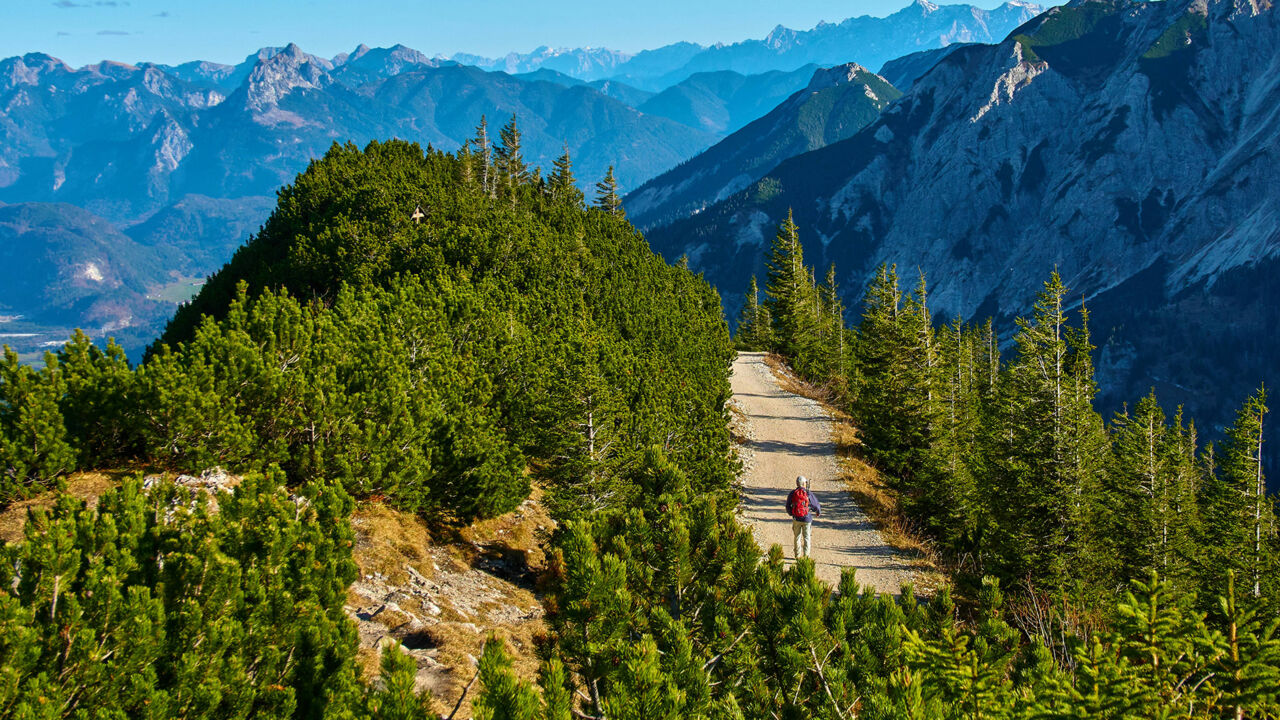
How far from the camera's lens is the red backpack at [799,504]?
14.7 meters

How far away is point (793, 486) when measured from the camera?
24562 mm

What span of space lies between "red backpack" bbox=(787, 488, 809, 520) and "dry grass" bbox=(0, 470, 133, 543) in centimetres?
1150

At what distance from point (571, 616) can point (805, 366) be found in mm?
40919

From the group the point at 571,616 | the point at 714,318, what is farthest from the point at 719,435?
the point at 714,318

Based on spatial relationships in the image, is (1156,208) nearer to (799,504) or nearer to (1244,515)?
(1244,515)

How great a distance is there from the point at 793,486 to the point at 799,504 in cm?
1008

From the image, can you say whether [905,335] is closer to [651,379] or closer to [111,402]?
[651,379]

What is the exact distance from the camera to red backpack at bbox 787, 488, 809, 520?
14719mm

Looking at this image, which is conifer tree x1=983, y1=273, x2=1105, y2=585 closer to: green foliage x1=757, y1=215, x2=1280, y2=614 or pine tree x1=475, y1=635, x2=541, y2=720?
green foliage x1=757, y1=215, x2=1280, y2=614

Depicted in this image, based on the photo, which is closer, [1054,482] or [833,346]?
[1054,482]

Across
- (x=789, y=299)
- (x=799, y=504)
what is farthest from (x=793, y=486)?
(x=789, y=299)

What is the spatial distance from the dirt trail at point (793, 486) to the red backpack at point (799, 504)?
1.27m

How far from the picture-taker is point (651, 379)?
57.7 feet

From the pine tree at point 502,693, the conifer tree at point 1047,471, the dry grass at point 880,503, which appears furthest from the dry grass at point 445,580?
the conifer tree at point 1047,471
